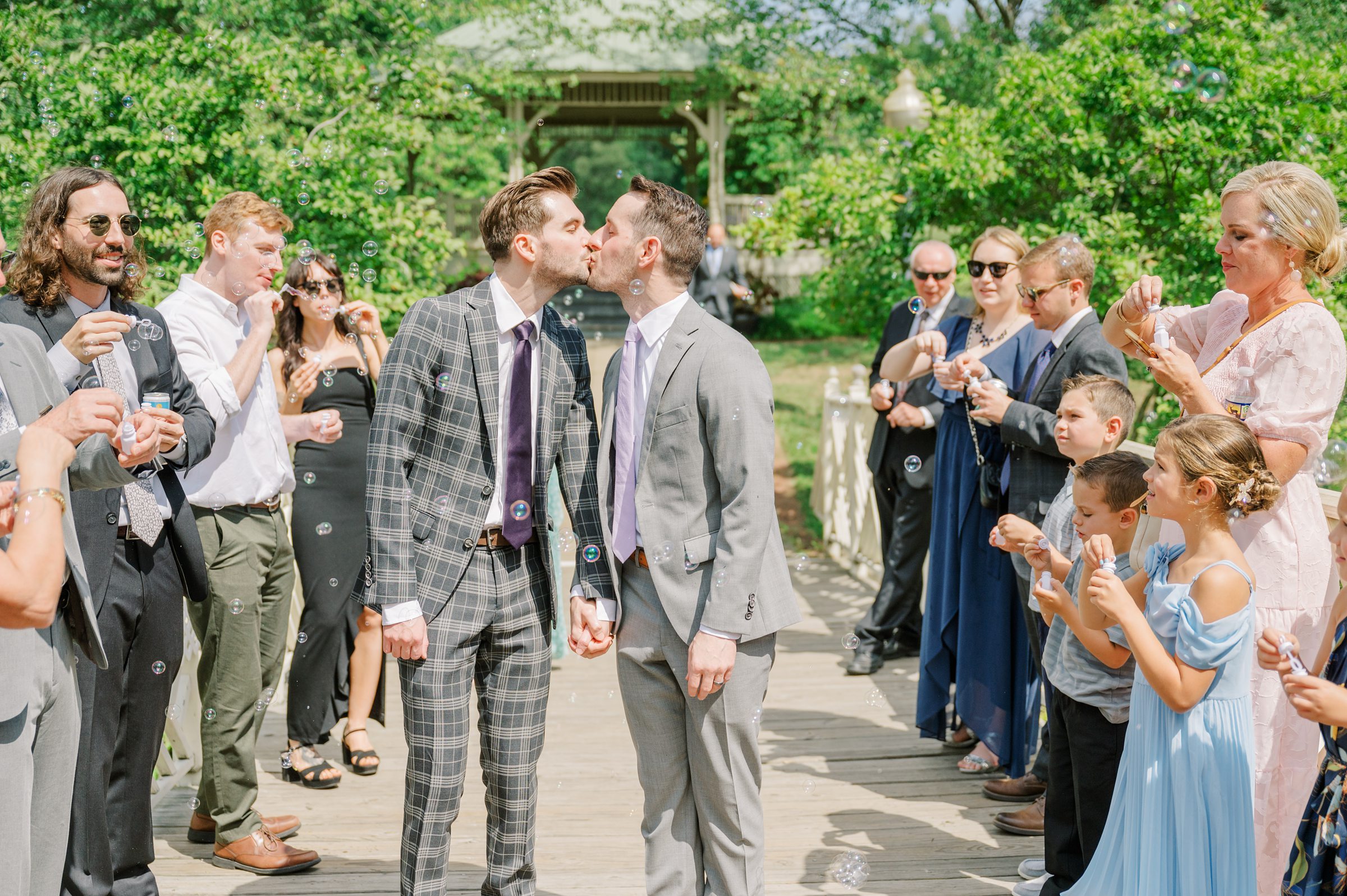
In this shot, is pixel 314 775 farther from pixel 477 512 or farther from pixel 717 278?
pixel 717 278

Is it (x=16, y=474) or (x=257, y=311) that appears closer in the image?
(x=16, y=474)

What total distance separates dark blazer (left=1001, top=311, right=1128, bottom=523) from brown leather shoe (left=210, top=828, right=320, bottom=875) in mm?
2781

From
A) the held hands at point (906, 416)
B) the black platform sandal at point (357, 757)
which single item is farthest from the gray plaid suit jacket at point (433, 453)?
the held hands at point (906, 416)

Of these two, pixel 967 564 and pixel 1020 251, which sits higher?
pixel 1020 251

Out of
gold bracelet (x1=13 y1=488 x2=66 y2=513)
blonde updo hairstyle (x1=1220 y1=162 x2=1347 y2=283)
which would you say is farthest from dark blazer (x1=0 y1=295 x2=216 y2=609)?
blonde updo hairstyle (x1=1220 y1=162 x2=1347 y2=283)

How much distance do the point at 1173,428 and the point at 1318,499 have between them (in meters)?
0.63

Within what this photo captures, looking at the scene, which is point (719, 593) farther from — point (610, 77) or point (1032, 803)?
point (610, 77)

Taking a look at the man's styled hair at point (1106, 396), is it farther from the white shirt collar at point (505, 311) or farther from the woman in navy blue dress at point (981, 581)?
the white shirt collar at point (505, 311)

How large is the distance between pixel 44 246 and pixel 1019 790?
381cm

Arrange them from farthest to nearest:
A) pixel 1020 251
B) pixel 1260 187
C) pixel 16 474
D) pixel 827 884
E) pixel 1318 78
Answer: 1. pixel 1318 78
2. pixel 1020 251
3. pixel 827 884
4. pixel 1260 187
5. pixel 16 474

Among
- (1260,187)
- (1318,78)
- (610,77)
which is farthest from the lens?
(610,77)

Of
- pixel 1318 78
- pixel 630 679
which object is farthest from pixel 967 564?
pixel 1318 78

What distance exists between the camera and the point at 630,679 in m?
3.19

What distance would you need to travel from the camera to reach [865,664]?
6.34m
